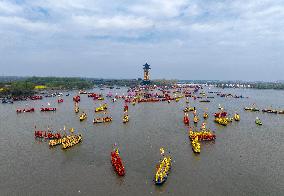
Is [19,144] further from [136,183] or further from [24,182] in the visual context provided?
[136,183]

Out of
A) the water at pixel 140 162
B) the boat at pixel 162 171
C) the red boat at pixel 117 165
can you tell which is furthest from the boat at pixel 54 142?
the boat at pixel 162 171

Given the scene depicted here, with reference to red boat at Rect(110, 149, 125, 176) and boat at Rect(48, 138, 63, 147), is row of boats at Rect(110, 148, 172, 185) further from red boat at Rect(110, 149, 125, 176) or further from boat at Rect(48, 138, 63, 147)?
boat at Rect(48, 138, 63, 147)

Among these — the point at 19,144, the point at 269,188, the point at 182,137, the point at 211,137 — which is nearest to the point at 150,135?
the point at 182,137

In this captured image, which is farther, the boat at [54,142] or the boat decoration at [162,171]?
the boat at [54,142]

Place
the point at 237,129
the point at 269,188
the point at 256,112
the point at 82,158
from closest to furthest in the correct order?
the point at 269,188, the point at 82,158, the point at 237,129, the point at 256,112

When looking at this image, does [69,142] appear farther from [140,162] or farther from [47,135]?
[140,162]

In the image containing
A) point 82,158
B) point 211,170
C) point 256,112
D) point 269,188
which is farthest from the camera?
point 256,112

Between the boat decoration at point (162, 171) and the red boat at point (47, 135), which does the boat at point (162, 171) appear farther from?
the red boat at point (47, 135)
